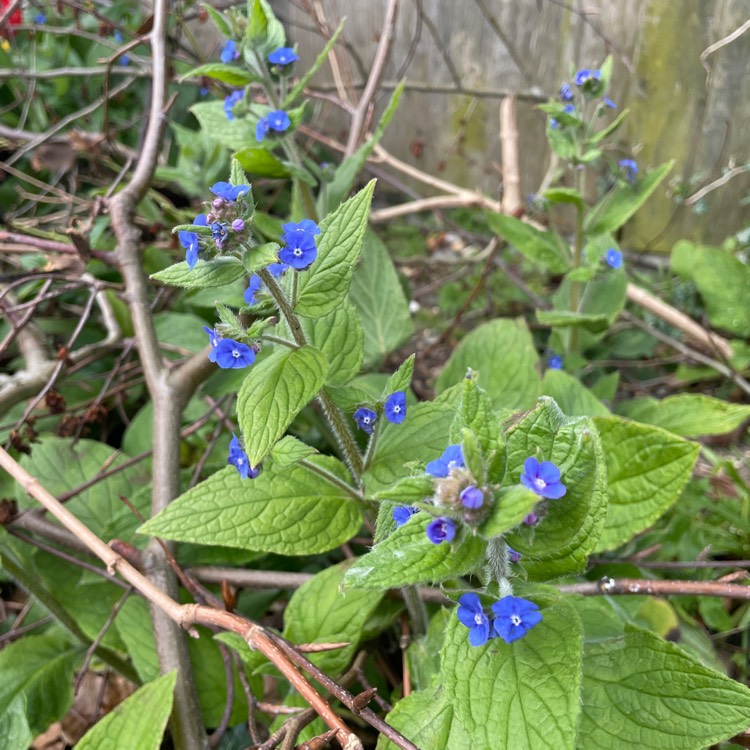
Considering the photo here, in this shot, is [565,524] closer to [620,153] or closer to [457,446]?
[457,446]

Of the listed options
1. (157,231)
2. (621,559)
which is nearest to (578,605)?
(621,559)

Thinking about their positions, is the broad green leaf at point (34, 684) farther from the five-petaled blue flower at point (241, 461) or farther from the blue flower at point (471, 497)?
the blue flower at point (471, 497)

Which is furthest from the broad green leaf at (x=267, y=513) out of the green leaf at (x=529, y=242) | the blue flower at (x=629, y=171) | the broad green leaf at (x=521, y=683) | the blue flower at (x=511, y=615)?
the blue flower at (x=629, y=171)

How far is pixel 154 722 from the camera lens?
5.58ft

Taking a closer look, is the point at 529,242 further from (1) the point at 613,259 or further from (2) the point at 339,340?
(2) the point at 339,340

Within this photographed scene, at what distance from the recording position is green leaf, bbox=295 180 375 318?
1367 millimetres

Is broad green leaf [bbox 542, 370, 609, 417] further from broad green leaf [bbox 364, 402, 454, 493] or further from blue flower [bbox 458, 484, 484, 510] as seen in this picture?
blue flower [bbox 458, 484, 484, 510]

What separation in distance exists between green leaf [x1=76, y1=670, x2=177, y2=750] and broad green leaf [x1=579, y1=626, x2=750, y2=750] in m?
1.07

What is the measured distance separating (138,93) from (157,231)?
6.77 ft

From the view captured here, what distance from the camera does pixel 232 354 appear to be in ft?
4.28

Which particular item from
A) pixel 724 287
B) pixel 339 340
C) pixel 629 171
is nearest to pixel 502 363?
pixel 629 171

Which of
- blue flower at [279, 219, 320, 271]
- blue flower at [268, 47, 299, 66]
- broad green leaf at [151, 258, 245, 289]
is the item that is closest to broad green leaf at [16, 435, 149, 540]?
broad green leaf at [151, 258, 245, 289]

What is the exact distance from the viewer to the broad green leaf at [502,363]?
2.34m

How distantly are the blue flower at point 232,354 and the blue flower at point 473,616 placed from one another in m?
0.63
